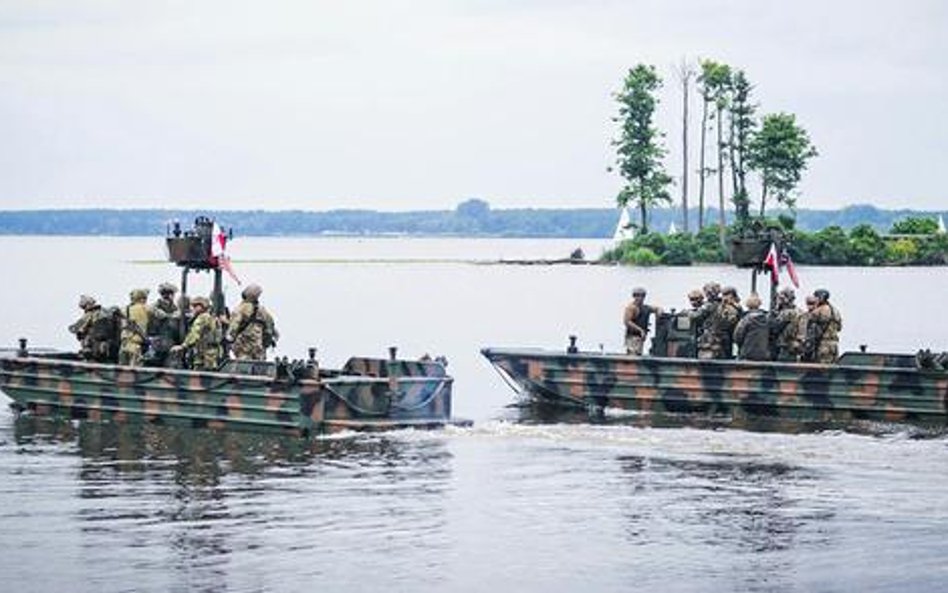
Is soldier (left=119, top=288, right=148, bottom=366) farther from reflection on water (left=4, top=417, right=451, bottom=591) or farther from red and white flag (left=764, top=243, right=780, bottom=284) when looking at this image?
red and white flag (left=764, top=243, right=780, bottom=284)

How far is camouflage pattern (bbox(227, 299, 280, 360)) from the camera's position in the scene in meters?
32.1

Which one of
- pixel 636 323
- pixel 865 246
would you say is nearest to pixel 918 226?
pixel 865 246

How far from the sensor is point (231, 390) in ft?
102

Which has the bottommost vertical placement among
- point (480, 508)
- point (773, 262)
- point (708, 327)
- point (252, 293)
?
point (480, 508)

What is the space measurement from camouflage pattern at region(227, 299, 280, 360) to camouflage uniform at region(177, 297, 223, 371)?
0.26 meters

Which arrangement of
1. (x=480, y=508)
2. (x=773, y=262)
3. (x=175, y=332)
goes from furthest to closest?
(x=773, y=262) < (x=175, y=332) < (x=480, y=508)

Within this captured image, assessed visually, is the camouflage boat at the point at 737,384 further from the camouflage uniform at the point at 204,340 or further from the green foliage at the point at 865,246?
the green foliage at the point at 865,246

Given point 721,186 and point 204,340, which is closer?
point 204,340

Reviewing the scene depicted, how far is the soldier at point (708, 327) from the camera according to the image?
34.5m

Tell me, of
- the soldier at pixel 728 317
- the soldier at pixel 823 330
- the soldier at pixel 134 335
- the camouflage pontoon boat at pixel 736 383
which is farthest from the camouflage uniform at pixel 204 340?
the soldier at pixel 823 330

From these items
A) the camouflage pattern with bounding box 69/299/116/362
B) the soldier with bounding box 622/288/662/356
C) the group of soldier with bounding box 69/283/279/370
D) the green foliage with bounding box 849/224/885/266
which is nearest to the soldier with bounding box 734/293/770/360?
the soldier with bounding box 622/288/662/356

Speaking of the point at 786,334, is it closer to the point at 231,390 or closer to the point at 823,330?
the point at 823,330

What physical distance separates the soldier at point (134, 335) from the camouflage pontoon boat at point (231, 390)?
43cm

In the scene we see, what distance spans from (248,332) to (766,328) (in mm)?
7607
